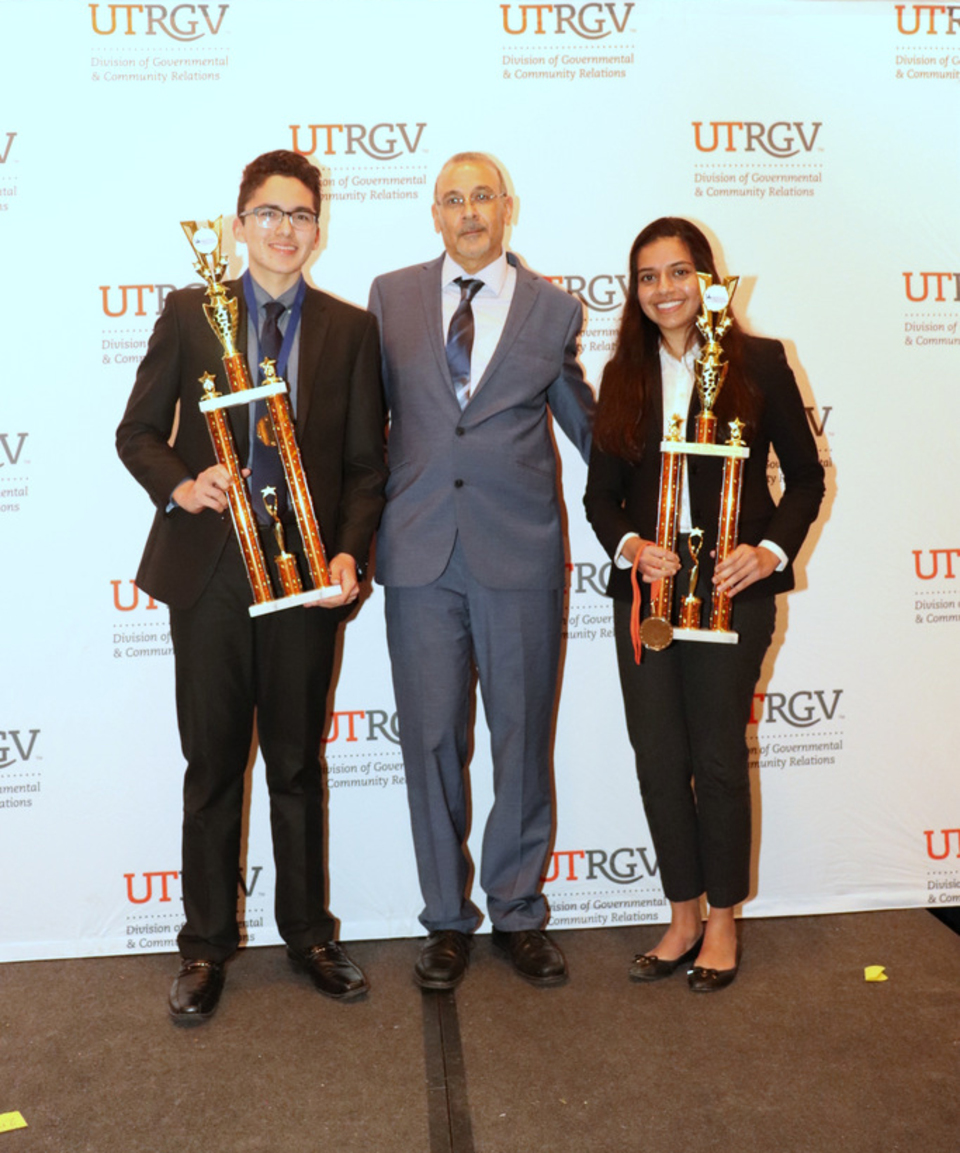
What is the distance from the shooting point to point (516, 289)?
2840 millimetres

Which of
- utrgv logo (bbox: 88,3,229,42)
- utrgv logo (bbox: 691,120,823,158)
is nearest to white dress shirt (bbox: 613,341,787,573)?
utrgv logo (bbox: 691,120,823,158)

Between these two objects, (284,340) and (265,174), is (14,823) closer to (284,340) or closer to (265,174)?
(284,340)

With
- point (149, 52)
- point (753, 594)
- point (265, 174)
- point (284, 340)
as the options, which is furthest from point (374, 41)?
point (753, 594)

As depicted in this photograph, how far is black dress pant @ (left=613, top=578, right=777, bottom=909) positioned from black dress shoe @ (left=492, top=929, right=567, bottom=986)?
1.09 ft

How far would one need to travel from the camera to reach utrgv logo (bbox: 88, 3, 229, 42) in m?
3.07

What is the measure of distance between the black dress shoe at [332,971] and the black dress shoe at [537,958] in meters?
0.37

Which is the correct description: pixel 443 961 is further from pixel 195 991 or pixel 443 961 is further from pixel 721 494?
pixel 721 494

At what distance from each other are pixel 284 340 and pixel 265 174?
1.18 ft

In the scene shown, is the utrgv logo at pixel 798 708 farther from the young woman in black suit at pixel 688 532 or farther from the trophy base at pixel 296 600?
the trophy base at pixel 296 600

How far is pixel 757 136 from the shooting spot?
324 centimetres

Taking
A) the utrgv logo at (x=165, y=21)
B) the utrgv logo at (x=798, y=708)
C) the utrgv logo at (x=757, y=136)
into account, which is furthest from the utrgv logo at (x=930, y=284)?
the utrgv logo at (x=165, y=21)

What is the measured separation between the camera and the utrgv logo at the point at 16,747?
10.3 ft

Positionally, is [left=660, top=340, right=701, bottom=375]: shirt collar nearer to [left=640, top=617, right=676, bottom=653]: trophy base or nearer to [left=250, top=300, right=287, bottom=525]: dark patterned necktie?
[left=640, top=617, right=676, bottom=653]: trophy base

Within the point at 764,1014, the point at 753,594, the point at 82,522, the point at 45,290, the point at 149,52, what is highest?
the point at 149,52
